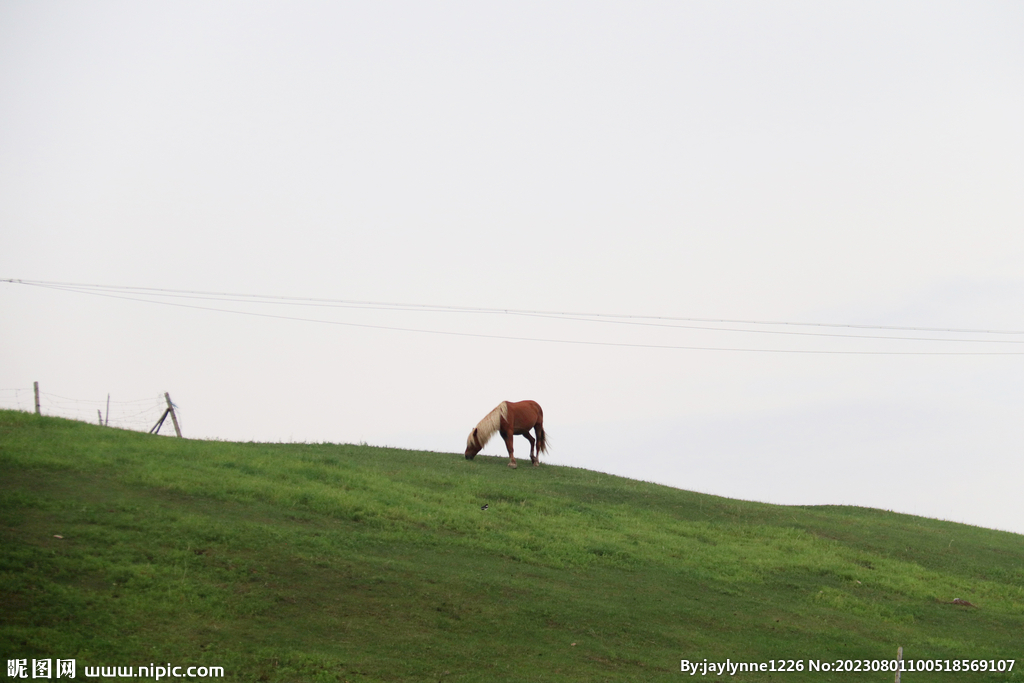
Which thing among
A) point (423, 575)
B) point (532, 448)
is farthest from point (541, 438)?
point (423, 575)

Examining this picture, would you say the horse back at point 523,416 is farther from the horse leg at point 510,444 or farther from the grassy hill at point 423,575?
the grassy hill at point 423,575

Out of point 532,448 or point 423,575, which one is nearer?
point 423,575

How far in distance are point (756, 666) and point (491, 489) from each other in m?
10.5

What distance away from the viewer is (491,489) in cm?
2352

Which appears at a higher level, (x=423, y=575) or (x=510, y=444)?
(x=510, y=444)

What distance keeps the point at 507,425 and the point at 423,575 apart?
12.9 m

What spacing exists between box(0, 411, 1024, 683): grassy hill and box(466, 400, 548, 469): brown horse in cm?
299

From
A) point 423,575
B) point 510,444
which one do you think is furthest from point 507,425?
point 423,575

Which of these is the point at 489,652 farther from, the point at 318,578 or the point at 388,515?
the point at 388,515

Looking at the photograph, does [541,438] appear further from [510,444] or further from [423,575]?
[423,575]

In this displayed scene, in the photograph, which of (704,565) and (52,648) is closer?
(52,648)

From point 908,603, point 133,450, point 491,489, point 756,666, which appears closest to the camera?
point 756,666

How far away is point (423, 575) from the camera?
15.6m

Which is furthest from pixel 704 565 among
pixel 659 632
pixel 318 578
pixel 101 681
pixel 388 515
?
pixel 101 681
